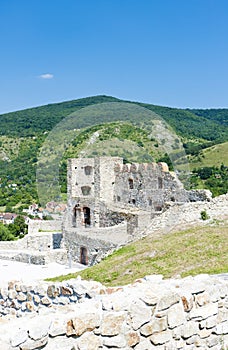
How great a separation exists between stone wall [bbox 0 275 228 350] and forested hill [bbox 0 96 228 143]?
51.8m

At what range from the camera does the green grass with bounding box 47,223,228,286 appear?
11.7 meters

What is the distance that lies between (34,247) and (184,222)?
1283 centimetres

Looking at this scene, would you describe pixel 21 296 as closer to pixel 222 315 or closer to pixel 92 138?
pixel 222 315

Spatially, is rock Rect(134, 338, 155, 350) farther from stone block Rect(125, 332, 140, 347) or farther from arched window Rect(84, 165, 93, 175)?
arched window Rect(84, 165, 93, 175)

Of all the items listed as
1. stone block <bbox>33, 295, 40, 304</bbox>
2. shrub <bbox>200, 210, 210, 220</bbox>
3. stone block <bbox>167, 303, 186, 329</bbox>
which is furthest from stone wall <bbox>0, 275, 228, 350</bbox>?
shrub <bbox>200, 210, 210, 220</bbox>

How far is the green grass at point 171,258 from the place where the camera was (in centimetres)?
1166

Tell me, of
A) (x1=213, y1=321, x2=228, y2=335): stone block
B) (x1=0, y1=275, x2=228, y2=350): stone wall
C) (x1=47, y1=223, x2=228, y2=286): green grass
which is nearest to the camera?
(x1=0, y1=275, x2=228, y2=350): stone wall

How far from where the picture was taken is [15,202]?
3214 inches

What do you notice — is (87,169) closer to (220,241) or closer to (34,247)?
(34,247)

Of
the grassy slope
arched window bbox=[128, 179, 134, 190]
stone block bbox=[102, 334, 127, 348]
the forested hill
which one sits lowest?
stone block bbox=[102, 334, 127, 348]

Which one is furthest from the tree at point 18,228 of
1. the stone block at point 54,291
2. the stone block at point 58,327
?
the stone block at point 58,327

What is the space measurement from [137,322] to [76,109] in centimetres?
5902

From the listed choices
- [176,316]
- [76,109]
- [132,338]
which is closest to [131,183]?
[176,316]

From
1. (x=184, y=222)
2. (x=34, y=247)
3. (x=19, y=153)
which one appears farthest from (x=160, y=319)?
(x=19, y=153)
